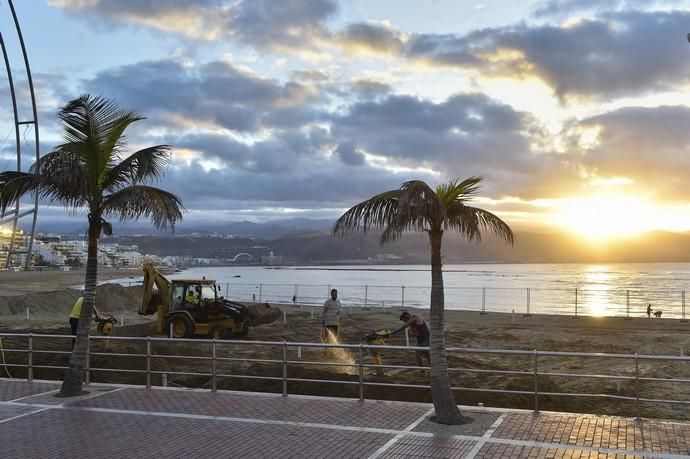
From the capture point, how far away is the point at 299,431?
28.9 feet

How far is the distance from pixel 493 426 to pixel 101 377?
11.0m

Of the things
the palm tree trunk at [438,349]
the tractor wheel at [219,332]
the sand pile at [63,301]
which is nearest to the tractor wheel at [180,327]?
the tractor wheel at [219,332]

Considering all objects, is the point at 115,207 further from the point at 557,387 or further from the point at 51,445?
the point at 557,387

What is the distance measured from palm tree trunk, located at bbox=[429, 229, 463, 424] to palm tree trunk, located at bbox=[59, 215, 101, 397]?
19.5ft

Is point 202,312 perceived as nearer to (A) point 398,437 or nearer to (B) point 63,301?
(A) point 398,437

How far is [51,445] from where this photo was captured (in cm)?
823

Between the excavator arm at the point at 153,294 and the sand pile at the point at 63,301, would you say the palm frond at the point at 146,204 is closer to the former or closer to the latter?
the excavator arm at the point at 153,294

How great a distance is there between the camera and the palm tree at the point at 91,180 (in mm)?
10984

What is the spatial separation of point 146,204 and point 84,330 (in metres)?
2.61

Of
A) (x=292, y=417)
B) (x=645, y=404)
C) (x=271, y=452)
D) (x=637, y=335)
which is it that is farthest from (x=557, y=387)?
(x=637, y=335)

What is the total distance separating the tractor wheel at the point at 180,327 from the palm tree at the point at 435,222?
15.0 meters

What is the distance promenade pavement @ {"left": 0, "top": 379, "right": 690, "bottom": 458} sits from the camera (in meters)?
7.86

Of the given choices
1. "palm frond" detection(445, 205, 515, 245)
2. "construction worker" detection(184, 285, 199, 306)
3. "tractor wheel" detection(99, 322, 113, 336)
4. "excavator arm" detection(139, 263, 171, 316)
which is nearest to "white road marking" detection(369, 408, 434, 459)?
"palm frond" detection(445, 205, 515, 245)

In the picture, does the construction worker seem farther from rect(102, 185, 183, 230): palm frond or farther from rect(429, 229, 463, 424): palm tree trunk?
rect(429, 229, 463, 424): palm tree trunk
